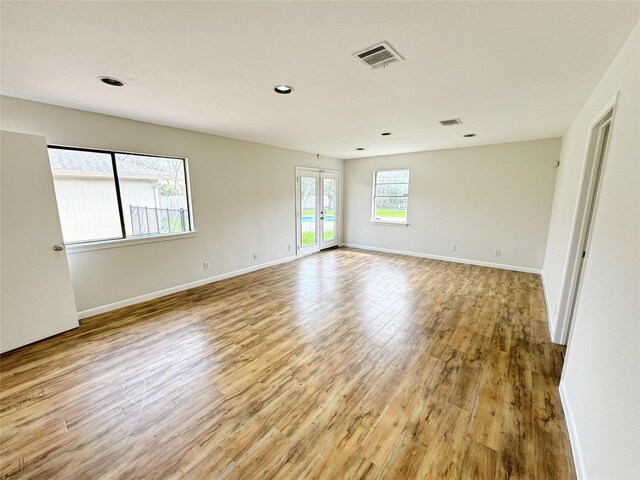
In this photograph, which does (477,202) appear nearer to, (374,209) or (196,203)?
(374,209)

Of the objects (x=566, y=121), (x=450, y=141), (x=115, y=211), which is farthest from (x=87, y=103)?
(x=566, y=121)

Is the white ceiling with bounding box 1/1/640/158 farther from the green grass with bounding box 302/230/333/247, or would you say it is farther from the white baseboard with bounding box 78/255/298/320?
the green grass with bounding box 302/230/333/247

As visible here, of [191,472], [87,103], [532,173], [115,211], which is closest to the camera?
[191,472]

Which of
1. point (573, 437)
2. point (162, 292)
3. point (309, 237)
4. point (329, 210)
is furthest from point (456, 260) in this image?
point (162, 292)

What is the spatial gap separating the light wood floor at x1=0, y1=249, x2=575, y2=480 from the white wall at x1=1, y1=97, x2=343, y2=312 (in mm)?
548

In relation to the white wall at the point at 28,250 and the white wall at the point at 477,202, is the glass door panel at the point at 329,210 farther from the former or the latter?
the white wall at the point at 28,250

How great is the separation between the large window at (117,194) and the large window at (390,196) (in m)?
4.55

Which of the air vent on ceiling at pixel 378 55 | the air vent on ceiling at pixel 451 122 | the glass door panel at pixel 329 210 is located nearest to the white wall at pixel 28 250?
the air vent on ceiling at pixel 378 55

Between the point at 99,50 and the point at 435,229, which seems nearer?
the point at 99,50

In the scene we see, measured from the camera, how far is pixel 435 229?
235 inches

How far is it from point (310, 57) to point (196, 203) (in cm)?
308

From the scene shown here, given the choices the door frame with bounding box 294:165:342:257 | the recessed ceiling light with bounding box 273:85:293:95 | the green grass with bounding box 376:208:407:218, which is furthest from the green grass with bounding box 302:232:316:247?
the recessed ceiling light with bounding box 273:85:293:95

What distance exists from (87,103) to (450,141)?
17.3ft

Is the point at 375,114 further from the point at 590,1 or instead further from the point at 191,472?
the point at 191,472
